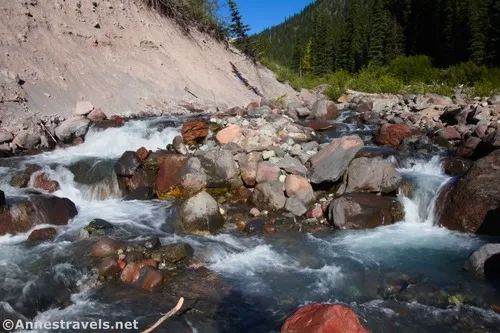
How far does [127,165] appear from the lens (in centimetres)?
1181

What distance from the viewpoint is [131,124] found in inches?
635

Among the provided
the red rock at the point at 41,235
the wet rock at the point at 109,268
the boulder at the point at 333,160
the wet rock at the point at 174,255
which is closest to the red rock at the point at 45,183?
the red rock at the point at 41,235

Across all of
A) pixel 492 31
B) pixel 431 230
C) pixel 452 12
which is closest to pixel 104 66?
pixel 431 230

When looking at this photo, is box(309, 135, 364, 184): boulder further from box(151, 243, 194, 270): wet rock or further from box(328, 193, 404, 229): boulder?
box(151, 243, 194, 270): wet rock

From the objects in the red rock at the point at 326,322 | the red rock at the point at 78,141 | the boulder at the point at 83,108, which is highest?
the boulder at the point at 83,108

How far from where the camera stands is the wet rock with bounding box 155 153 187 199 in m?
11.4

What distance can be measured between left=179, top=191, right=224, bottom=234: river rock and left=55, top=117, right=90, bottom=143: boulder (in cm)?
776

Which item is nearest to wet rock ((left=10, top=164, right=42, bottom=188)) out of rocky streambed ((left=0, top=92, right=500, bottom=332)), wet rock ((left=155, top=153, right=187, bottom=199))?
rocky streambed ((left=0, top=92, right=500, bottom=332))

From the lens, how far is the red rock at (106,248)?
773 centimetres

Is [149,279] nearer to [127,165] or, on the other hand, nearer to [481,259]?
[127,165]

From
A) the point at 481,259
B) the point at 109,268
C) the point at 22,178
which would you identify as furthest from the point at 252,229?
the point at 22,178

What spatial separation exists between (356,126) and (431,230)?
405 inches

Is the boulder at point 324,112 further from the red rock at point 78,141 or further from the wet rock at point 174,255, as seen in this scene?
the wet rock at point 174,255

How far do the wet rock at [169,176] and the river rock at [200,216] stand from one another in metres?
1.82
